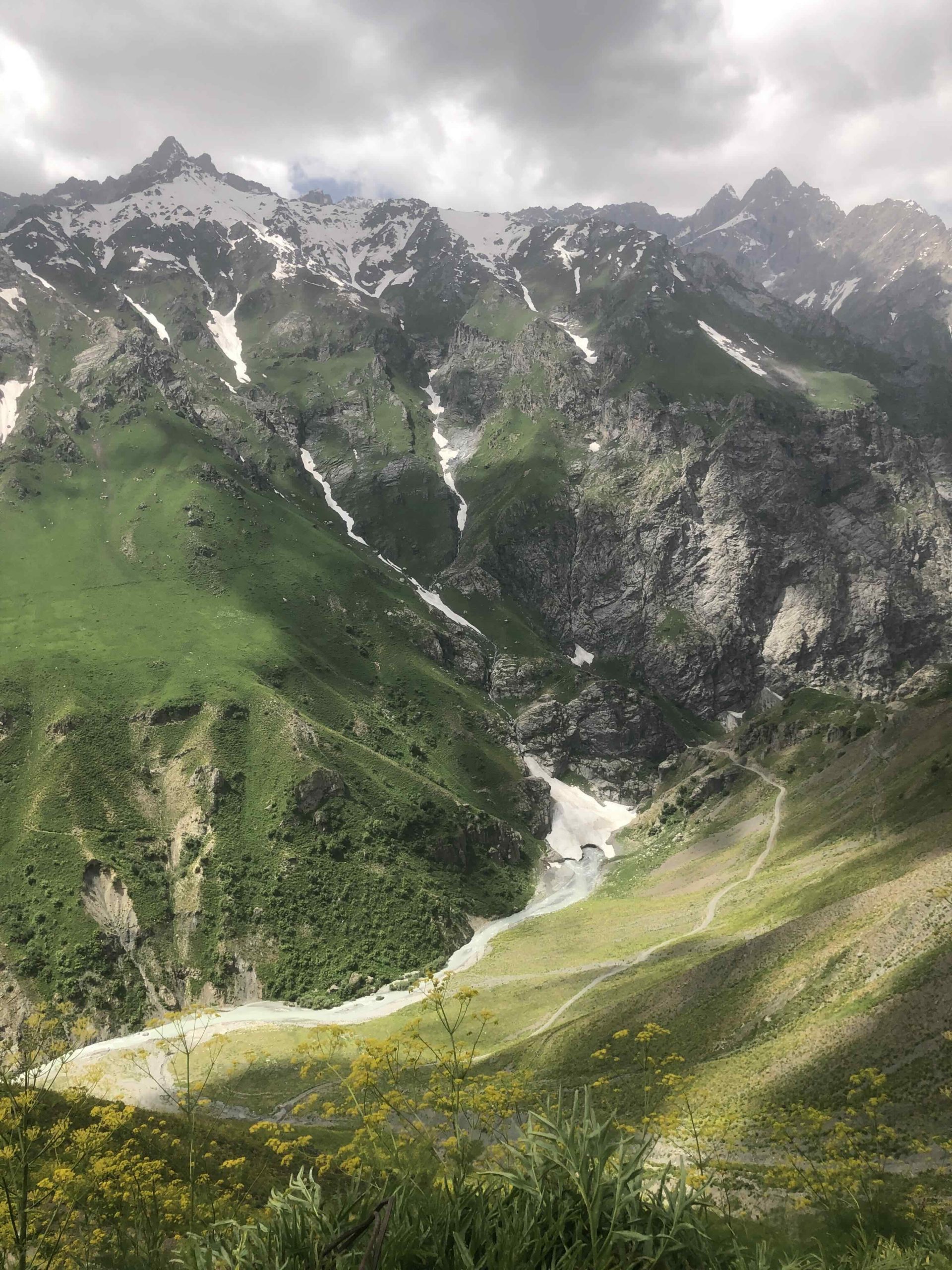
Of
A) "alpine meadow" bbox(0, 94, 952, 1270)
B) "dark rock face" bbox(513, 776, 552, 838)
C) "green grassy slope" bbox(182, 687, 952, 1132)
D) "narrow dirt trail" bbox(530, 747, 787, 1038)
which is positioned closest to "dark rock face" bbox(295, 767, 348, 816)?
"alpine meadow" bbox(0, 94, 952, 1270)

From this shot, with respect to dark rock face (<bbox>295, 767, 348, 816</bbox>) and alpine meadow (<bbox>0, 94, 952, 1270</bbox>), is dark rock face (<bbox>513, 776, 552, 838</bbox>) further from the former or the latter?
dark rock face (<bbox>295, 767, 348, 816</bbox>)

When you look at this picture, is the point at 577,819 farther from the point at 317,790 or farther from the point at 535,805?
the point at 317,790

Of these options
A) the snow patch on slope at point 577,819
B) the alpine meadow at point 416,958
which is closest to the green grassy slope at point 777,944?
the alpine meadow at point 416,958

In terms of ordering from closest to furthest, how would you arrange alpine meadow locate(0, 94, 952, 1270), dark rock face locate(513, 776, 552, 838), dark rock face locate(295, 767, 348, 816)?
alpine meadow locate(0, 94, 952, 1270) → dark rock face locate(295, 767, 348, 816) → dark rock face locate(513, 776, 552, 838)

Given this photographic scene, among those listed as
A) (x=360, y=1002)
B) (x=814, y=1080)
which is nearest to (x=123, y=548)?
(x=360, y=1002)

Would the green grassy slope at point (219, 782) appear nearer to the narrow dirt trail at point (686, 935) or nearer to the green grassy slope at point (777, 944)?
the green grassy slope at point (777, 944)

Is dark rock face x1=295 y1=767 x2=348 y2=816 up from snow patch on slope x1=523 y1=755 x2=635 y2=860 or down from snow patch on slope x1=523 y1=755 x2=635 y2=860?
up

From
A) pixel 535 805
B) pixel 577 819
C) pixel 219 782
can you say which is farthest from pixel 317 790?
pixel 577 819
